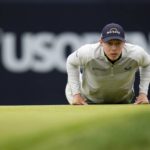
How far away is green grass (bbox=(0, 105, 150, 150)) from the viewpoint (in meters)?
4.15

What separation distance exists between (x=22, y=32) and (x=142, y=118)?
5179 mm

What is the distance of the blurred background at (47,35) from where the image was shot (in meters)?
9.26

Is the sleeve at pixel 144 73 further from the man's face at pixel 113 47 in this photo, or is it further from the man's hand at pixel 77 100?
the man's hand at pixel 77 100

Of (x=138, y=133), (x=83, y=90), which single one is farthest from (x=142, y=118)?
(x=83, y=90)

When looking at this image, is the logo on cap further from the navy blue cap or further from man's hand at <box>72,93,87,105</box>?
man's hand at <box>72,93,87,105</box>

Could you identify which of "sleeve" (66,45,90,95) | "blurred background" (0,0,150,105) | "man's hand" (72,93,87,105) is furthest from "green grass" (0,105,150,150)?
"blurred background" (0,0,150,105)

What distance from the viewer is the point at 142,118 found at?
4281 mm

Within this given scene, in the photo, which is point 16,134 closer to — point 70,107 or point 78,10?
point 70,107

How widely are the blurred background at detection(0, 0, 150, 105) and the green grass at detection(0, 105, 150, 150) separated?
15.5 ft

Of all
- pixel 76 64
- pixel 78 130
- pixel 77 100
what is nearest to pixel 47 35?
pixel 76 64

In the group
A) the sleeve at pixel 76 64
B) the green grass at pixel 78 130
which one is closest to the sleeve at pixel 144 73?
the sleeve at pixel 76 64

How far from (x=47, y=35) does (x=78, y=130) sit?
203 inches

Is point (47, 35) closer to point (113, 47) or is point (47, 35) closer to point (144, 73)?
point (144, 73)

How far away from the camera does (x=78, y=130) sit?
4.22m
